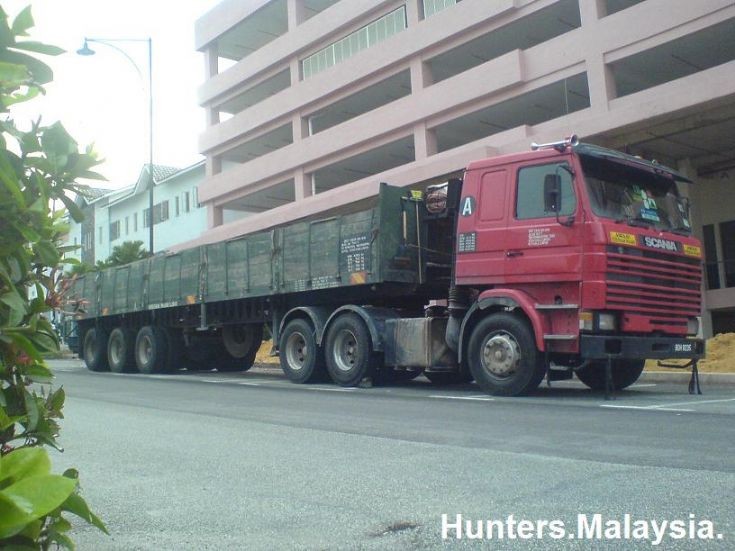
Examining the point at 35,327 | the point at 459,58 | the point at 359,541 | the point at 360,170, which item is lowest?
the point at 359,541

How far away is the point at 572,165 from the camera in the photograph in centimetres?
998

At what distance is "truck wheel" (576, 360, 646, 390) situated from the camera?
37.8 feet

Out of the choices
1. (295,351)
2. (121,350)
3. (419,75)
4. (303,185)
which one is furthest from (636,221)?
(303,185)

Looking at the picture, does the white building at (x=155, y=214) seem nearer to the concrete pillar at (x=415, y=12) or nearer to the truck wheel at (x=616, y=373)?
the concrete pillar at (x=415, y=12)

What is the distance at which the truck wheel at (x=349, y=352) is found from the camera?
12620 millimetres

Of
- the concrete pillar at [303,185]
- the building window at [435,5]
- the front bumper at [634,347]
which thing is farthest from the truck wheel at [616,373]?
the concrete pillar at [303,185]

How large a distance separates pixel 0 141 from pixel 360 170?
30.4 m

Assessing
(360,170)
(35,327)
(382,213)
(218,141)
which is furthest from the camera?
(218,141)

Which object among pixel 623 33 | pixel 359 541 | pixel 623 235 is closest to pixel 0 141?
pixel 359 541

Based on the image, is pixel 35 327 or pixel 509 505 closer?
pixel 35 327

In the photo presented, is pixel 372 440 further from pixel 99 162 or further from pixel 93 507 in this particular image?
pixel 99 162

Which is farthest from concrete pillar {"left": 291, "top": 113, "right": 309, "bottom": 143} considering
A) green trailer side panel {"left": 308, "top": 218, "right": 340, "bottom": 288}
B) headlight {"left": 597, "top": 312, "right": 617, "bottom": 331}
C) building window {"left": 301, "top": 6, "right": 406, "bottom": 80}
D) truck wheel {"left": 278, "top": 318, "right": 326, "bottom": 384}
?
headlight {"left": 597, "top": 312, "right": 617, "bottom": 331}

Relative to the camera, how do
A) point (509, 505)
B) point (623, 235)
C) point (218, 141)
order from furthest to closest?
point (218, 141) < point (623, 235) < point (509, 505)

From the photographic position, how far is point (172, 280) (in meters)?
18.0
